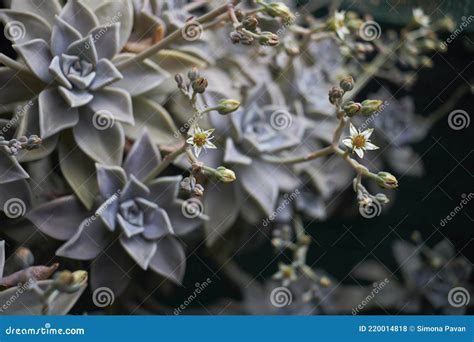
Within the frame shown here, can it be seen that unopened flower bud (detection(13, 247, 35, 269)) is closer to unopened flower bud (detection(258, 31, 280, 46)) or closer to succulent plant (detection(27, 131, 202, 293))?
succulent plant (detection(27, 131, 202, 293))

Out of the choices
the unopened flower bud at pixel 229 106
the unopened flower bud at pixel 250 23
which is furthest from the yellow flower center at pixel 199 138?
the unopened flower bud at pixel 250 23

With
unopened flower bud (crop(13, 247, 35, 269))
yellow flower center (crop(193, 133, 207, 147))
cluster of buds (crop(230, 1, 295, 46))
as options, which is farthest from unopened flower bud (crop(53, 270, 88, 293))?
cluster of buds (crop(230, 1, 295, 46))

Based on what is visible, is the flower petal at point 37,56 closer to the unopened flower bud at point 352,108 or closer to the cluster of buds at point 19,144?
the cluster of buds at point 19,144

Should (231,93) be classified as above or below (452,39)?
below

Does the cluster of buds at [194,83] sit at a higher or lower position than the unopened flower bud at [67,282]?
higher

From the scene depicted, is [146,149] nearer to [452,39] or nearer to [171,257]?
[171,257]

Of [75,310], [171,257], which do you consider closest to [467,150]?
[171,257]
